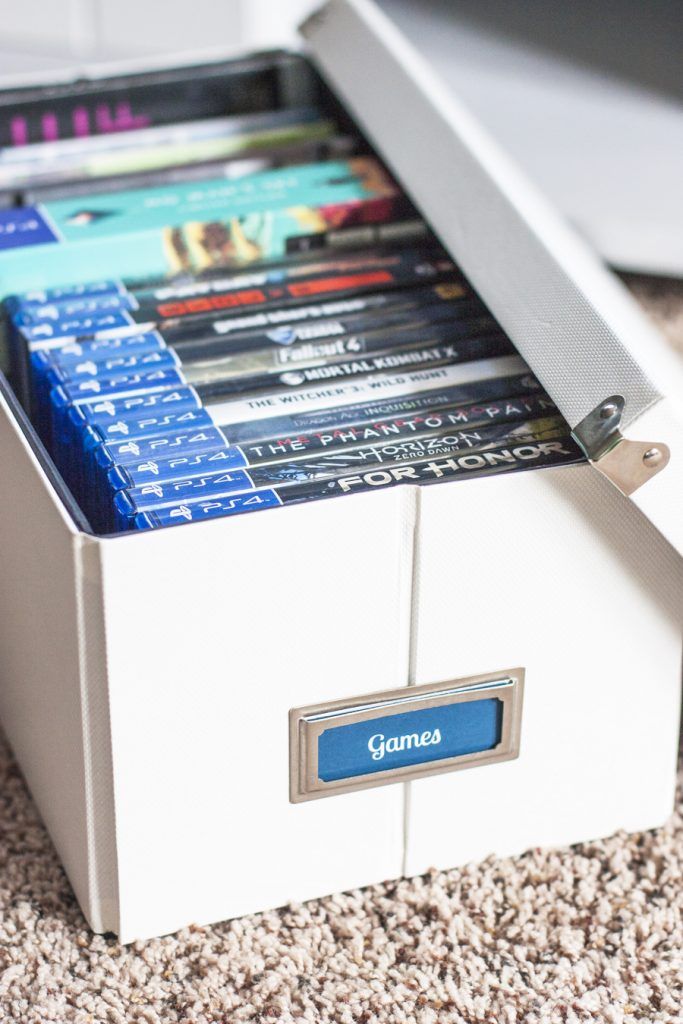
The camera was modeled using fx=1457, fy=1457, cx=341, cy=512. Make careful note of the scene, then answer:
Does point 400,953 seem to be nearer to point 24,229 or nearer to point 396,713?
point 396,713

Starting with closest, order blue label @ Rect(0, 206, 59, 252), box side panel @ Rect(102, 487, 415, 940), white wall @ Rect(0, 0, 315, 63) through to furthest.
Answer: box side panel @ Rect(102, 487, 415, 940), blue label @ Rect(0, 206, 59, 252), white wall @ Rect(0, 0, 315, 63)

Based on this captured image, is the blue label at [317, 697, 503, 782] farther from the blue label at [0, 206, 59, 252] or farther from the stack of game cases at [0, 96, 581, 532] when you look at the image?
the blue label at [0, 206, 59, 252]

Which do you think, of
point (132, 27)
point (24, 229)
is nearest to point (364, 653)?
point (24, 229)

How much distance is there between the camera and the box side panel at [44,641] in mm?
740

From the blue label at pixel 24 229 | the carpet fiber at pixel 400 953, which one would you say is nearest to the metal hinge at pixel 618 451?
the carpet fiber at pixel 400 953

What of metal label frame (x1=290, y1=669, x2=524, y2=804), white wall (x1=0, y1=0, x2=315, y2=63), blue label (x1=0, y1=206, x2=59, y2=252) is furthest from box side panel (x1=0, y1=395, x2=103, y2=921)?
white wall (x1=0, y1=0, x2=315, y2=63)

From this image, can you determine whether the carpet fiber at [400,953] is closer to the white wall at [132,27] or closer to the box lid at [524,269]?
the box lid at [524,269]

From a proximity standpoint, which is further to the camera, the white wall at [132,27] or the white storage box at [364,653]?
the white wall at [132,27]

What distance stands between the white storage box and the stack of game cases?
4cm

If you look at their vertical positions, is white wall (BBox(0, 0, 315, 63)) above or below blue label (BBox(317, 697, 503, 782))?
above

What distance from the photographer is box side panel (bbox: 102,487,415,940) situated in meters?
0.72

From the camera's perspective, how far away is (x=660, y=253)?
5.06 ft

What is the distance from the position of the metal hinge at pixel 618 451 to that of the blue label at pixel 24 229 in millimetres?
429

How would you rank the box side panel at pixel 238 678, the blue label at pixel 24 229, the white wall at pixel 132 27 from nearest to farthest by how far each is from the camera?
the box side panel at pixel 238 678 < the blue label at pixel 24 229 < the white wall at pixel 132 27
